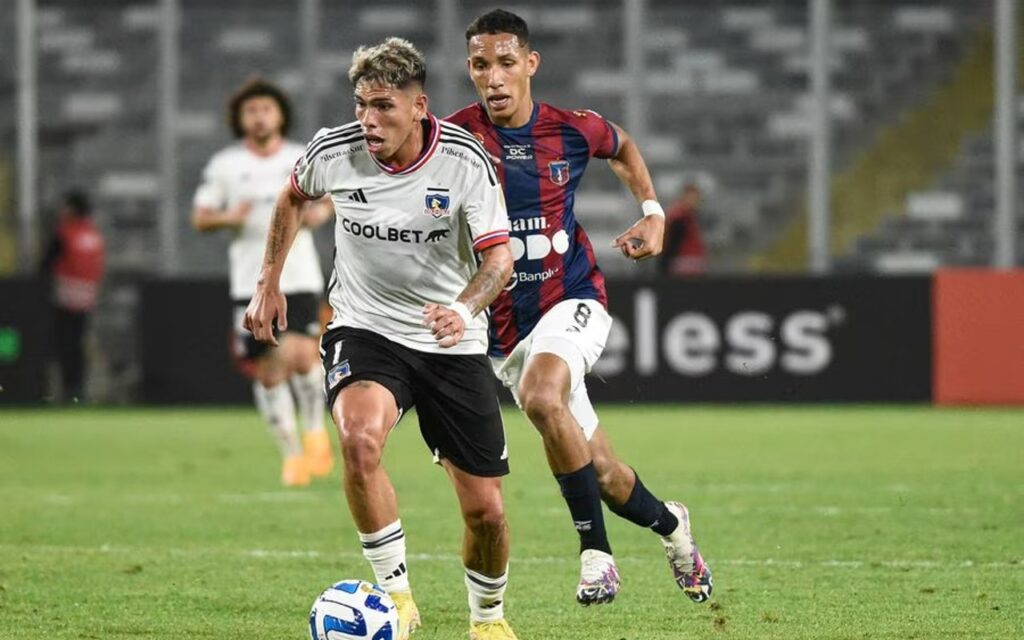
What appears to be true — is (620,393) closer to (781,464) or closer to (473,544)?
(781,464)

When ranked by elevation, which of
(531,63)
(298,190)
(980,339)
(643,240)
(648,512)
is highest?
(531,63)

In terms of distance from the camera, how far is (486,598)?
6.01 metres

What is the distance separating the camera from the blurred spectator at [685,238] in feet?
63.4

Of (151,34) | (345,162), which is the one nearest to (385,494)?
(345,162)

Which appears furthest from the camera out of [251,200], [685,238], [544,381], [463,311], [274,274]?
[685,238]

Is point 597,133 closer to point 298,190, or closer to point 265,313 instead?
point 298,190

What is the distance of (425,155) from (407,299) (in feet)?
1.60

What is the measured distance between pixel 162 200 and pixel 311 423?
804 centimetres

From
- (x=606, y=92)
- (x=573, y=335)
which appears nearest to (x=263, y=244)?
(x=573, y=335)

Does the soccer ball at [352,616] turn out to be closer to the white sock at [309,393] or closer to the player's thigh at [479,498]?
the player's thigh at [479,498]

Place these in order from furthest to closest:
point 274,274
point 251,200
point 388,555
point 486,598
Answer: point 251,200
point 274,274
point 486,598
point 388,555

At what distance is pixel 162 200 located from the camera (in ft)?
63.0

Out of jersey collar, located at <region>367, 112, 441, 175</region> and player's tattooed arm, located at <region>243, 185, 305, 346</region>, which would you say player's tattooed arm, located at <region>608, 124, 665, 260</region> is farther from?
player's tattooed arm, located at <region>243, 185, 305, 346</region>

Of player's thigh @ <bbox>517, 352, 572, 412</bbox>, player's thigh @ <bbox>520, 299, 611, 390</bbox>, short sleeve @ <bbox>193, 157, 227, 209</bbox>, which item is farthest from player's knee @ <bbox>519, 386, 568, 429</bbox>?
short sleeve @ <bbox>193, 157, 227, 209</bbox>
